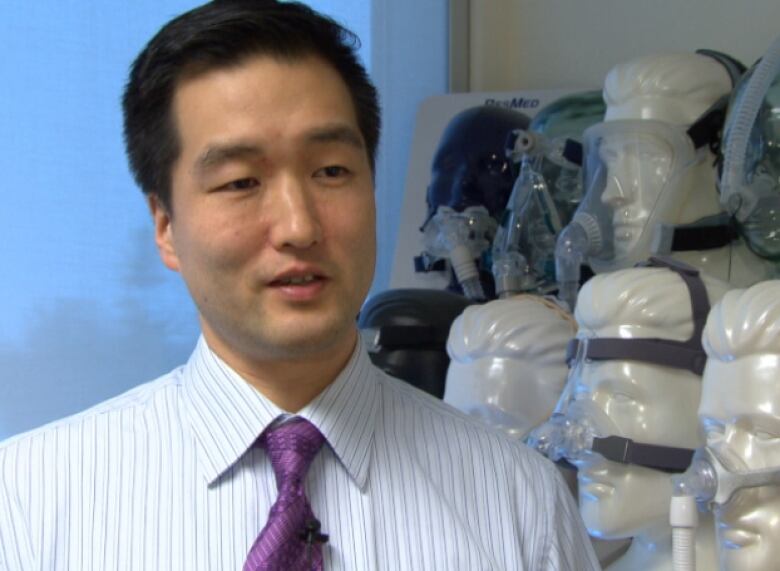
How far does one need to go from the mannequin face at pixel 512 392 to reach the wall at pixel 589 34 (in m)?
1.18

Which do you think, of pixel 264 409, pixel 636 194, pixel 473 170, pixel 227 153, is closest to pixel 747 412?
pixel 636 194

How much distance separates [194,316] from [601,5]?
4.77 ft

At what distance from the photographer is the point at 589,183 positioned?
2453mm

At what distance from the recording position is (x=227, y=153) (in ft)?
3.84

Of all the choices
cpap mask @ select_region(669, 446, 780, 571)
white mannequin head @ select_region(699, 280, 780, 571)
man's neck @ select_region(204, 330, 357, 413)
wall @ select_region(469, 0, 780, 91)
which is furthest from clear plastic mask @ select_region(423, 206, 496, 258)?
man's neck @ select_region(204, 330, 357, 413)

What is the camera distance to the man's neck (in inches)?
47.6

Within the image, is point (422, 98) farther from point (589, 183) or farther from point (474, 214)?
point (589, 183)

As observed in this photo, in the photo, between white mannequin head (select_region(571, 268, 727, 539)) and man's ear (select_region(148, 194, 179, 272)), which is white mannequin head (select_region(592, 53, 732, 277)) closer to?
white mannequin head (select_region(571, 268, 727, 539))

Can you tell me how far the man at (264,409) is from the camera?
1.15m

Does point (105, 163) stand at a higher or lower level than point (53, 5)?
lower

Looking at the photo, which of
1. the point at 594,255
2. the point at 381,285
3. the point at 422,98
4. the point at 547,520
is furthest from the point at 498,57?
the point at 547,520

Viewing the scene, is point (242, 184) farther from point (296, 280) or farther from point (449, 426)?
point (449, 426)

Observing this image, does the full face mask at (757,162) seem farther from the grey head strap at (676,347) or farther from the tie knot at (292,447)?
the tie knot at (292,447)

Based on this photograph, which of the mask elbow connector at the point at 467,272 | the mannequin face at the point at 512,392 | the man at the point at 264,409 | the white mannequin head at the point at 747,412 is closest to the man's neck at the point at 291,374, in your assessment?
the man at the point at 264,409
